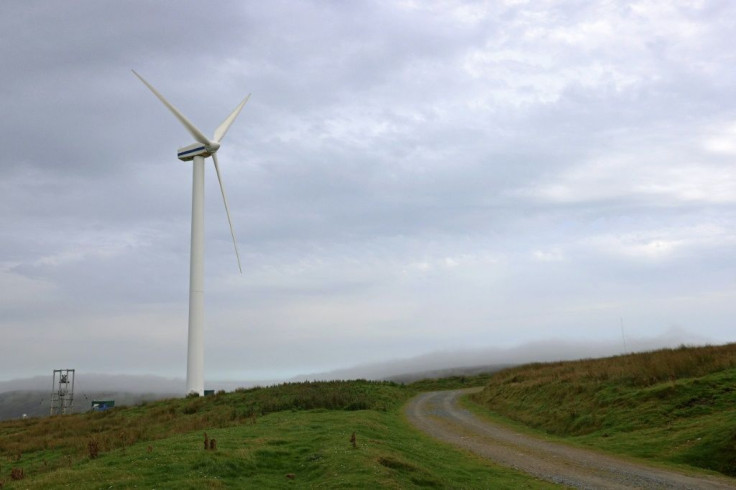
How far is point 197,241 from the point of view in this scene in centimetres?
6456

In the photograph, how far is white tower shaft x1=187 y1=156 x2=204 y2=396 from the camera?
62031mm

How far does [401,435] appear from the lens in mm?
32125

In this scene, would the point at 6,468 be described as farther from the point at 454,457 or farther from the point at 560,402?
the point at 560,402

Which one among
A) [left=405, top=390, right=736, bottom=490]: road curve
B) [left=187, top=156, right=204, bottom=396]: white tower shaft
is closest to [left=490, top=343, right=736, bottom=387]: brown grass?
[left=405, top=390, right=736, bottom=490]: road curve

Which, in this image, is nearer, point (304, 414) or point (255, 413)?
point (304, 414)

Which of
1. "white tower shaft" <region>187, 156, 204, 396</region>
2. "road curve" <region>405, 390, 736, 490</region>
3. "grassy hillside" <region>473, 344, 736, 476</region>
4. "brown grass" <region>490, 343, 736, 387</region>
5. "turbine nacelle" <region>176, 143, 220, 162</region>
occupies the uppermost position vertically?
"turbine nacelle" <region>176, 143, 220, 162</region>

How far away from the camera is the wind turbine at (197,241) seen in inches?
2446

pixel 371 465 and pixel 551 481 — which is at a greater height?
pixel 371 465

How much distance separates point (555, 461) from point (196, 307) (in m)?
47.2

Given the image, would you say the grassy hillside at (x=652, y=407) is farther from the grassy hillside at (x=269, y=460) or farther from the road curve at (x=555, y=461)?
the grassy hillside at (x=269, y=460)

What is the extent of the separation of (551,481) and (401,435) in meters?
12.2

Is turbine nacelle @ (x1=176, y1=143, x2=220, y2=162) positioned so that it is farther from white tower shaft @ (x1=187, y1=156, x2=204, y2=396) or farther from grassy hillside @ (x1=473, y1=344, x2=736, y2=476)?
grassy hillside @ (x1=473, y1=344, x2=736, y2=476)

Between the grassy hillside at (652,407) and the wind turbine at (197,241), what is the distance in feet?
113

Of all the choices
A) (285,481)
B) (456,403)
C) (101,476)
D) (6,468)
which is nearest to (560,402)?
(456,403)
